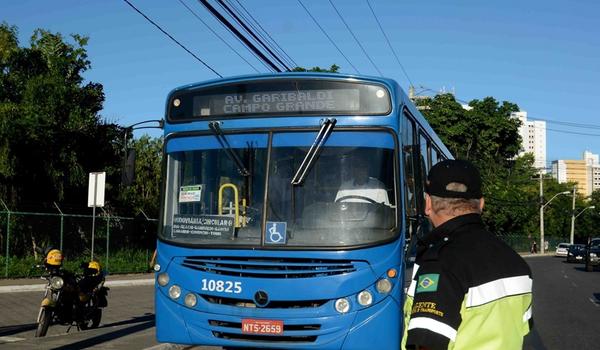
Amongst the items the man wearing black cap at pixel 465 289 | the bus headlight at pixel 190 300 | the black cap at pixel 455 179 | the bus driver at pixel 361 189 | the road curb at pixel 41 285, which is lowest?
the road curb at pixel 41 285

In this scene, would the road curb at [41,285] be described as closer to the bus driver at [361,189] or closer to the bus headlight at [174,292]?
the bus headlight at [174,292]

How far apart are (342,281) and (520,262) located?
4.04 m

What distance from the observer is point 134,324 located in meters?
12.0

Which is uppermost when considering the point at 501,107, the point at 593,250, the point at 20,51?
the point at 501,107

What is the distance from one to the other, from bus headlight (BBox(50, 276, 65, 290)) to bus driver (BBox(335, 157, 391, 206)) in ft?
16.3

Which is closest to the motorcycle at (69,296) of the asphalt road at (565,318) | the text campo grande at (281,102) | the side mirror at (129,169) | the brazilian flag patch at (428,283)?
the side mirror at (129,169)

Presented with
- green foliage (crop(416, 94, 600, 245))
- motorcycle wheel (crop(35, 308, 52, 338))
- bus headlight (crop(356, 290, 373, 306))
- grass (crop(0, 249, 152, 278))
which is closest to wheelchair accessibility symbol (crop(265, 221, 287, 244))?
bus headlight (crop(356, 290, 373, 306))

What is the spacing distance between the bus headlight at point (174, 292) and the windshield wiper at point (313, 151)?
1548 mm

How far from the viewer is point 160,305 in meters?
7.17

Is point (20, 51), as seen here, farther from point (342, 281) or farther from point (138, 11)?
point (342, 281)

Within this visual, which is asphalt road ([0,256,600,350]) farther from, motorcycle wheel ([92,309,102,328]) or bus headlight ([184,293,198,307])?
bus headlight ([184,293,198,307])

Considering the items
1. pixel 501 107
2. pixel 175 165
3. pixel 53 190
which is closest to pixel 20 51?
pixel 53 190

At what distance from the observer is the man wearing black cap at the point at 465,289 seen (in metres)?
2.40

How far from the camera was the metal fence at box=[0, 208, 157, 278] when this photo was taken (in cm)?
2178
